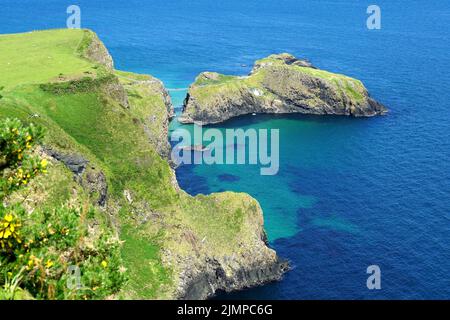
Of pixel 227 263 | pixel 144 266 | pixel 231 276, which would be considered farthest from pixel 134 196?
pixel 231 276

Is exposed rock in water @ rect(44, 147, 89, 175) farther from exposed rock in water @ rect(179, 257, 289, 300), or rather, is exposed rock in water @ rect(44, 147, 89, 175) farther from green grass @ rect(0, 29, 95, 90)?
green grass @ rect(0, 29, 95, 90)

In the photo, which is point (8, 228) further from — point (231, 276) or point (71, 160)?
point (231, 276)

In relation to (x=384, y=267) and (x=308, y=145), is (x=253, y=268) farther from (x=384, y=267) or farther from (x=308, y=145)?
(x=308, y=145)

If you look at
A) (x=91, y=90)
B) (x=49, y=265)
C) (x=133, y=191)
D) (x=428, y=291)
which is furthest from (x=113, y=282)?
(x=91, y=90)

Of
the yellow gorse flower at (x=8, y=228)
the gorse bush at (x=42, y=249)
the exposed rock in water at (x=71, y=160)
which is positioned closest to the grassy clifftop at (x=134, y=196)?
the exposed rock in water at (x=71, y=160)

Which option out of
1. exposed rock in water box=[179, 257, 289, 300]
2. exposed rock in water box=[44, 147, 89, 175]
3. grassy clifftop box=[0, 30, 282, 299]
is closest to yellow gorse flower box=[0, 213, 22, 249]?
grassy clifftop box=[0, 30, 282, 299]

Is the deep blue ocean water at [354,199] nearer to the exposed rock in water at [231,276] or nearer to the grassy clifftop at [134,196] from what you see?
the exposed rock in water at [231,276]
